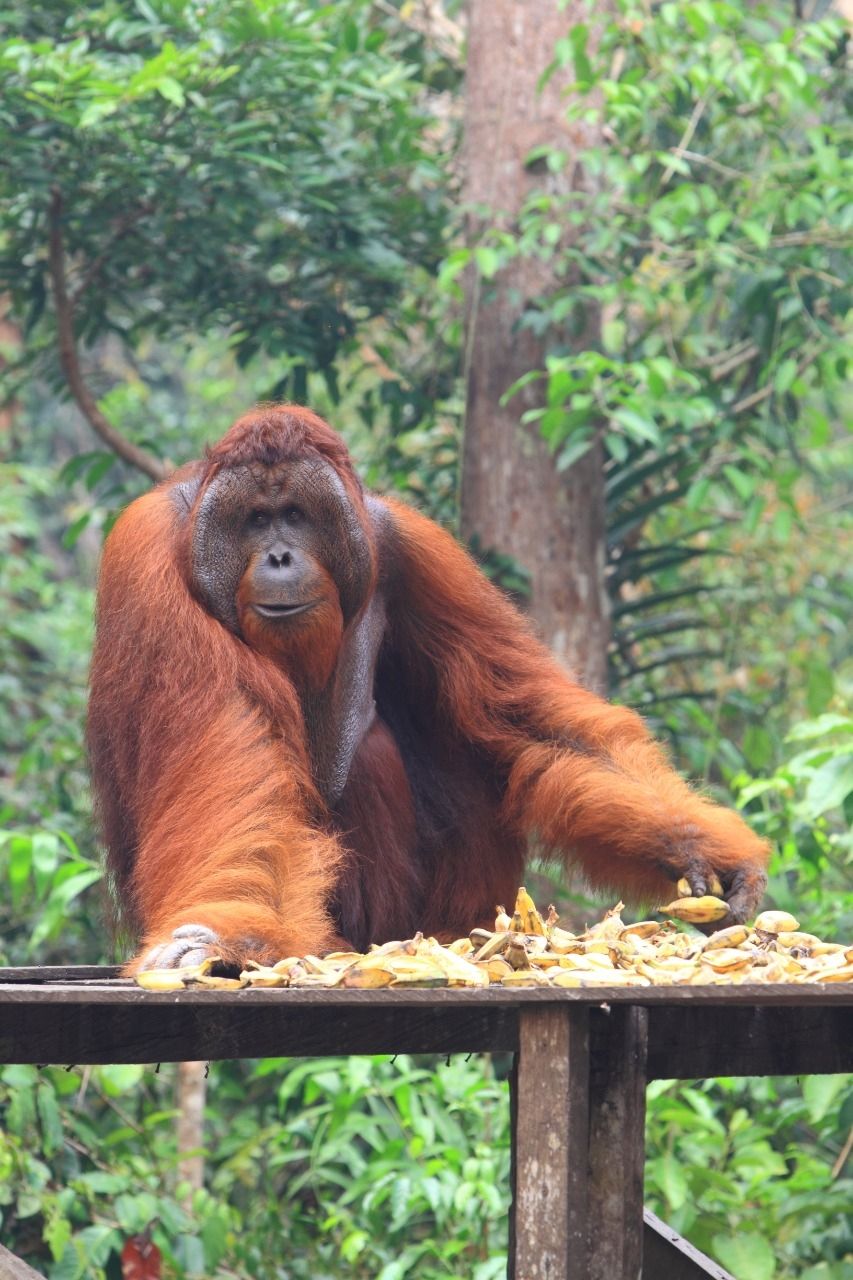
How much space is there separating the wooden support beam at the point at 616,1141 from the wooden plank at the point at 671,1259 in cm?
61

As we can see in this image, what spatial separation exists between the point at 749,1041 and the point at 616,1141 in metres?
0.50

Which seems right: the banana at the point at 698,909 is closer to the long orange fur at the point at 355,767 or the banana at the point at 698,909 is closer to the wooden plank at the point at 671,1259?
the long orange fur at the point at 355,767

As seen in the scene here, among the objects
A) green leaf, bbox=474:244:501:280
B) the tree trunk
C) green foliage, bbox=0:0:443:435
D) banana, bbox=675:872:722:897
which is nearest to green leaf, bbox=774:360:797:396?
the tree trunk

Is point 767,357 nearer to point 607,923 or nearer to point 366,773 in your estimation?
point 366,773

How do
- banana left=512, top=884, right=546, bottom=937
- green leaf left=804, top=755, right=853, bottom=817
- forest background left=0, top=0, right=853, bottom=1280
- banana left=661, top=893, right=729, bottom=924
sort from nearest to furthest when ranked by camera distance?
banana left=512, top=884, right=546, bottom=937 → banana left=661, top=893, right=729, bottom=924 → green leaf left=804, top=755, right=853, bottom=817 → forest background left=0, top=0, right=853, bottom=1280

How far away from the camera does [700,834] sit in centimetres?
288

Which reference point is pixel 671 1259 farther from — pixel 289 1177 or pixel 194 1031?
pixel 289 1177

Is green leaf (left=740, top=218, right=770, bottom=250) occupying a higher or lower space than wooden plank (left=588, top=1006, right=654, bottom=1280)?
higher

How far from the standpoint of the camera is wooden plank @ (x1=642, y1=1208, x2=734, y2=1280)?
8.65ft

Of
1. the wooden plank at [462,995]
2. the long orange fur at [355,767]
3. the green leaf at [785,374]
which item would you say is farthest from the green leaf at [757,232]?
the wooden plank at [462,995]

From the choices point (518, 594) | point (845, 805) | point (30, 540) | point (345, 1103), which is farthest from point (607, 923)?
point (30, 540)

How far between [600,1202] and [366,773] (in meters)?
1.28

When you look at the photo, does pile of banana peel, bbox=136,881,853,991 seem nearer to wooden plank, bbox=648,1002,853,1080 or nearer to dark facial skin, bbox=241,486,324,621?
wooden plank, bbox=648,1002,853,1080

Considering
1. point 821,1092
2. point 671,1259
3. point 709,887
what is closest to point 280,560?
point 709,887
